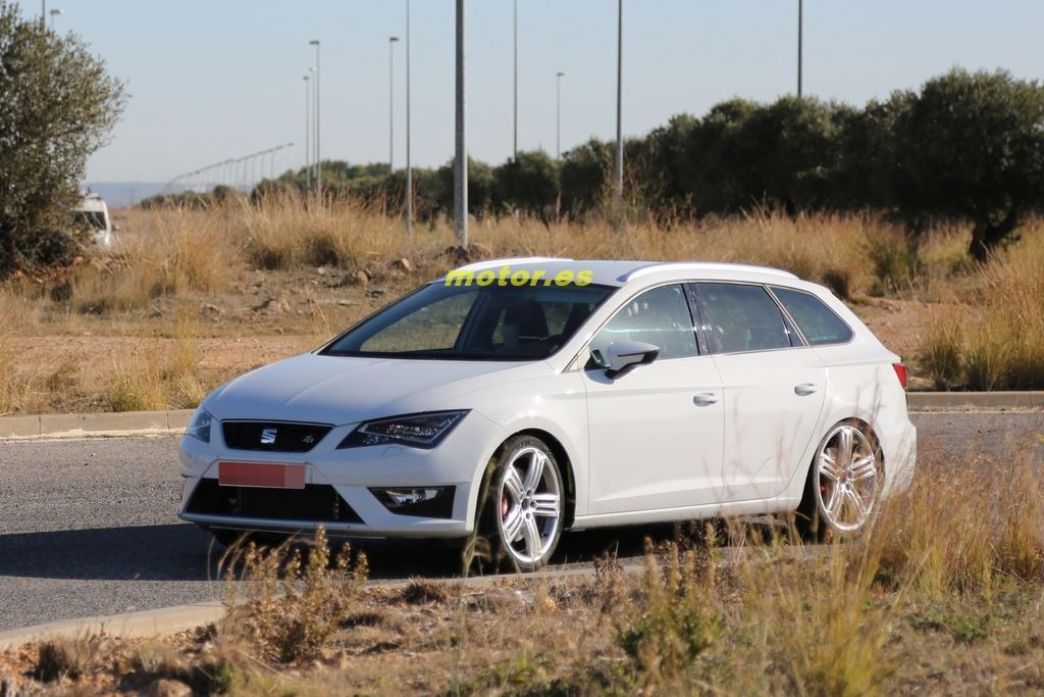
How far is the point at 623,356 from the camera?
26.4ft

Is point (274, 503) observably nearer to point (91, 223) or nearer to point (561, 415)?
point (561, 415)

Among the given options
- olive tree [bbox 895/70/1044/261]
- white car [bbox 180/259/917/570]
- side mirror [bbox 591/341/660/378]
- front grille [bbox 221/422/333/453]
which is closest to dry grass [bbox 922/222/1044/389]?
white car [bbox 180/259/917/570]

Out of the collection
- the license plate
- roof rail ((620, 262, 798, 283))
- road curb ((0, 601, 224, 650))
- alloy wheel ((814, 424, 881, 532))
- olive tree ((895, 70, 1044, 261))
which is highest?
olive tree ((895, 70, 1044, 261))

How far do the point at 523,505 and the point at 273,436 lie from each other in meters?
1.19

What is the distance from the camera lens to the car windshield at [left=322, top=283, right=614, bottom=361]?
8.36 metres

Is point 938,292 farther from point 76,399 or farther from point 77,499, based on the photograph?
point 77,499

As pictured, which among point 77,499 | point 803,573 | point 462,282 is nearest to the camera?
point 803,573

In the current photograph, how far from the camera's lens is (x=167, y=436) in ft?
43.3

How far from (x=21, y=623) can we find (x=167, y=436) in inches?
256

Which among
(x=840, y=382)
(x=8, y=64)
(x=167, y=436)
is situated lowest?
(x=167, y=436)

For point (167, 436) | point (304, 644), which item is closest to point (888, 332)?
point (167, 436)

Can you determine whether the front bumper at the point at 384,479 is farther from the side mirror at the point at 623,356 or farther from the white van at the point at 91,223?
the white van at the point at 91,223

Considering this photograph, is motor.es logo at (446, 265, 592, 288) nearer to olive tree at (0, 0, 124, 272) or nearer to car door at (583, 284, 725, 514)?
car door at (583, 284, 725, 514)

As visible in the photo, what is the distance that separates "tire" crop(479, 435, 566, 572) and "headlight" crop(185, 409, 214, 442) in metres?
1.41
